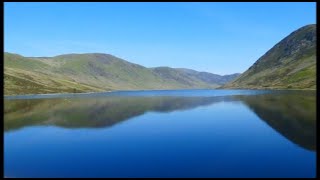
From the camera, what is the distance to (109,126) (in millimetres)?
78250

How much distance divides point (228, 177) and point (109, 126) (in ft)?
154

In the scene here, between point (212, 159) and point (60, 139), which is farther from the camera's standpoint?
point (60, 139)

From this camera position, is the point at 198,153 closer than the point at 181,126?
Yes

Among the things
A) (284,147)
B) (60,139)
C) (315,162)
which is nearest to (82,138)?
(60,139)

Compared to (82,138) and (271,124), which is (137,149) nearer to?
(82,138)

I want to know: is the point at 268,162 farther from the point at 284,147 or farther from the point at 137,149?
the point at 137,149

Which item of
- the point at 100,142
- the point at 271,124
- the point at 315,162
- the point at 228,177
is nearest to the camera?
the point at 228,177

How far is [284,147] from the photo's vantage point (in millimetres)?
50062

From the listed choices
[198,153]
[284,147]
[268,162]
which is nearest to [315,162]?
[268,162]

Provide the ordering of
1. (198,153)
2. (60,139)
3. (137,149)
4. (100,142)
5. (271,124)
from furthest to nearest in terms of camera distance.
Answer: (271,124), (60,139), (100,142), (137,149), (198,153)

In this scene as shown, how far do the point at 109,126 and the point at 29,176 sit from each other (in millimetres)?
42763

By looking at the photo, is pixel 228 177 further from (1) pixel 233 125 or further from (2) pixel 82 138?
(1) pixel 233 125

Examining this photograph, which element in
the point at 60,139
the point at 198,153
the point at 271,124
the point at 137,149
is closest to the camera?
the point at 198,153

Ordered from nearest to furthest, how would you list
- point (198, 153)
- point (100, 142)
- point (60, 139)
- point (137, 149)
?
point (198, 153)
point (137, 149)
point (100, 142)
point (60, 139)
